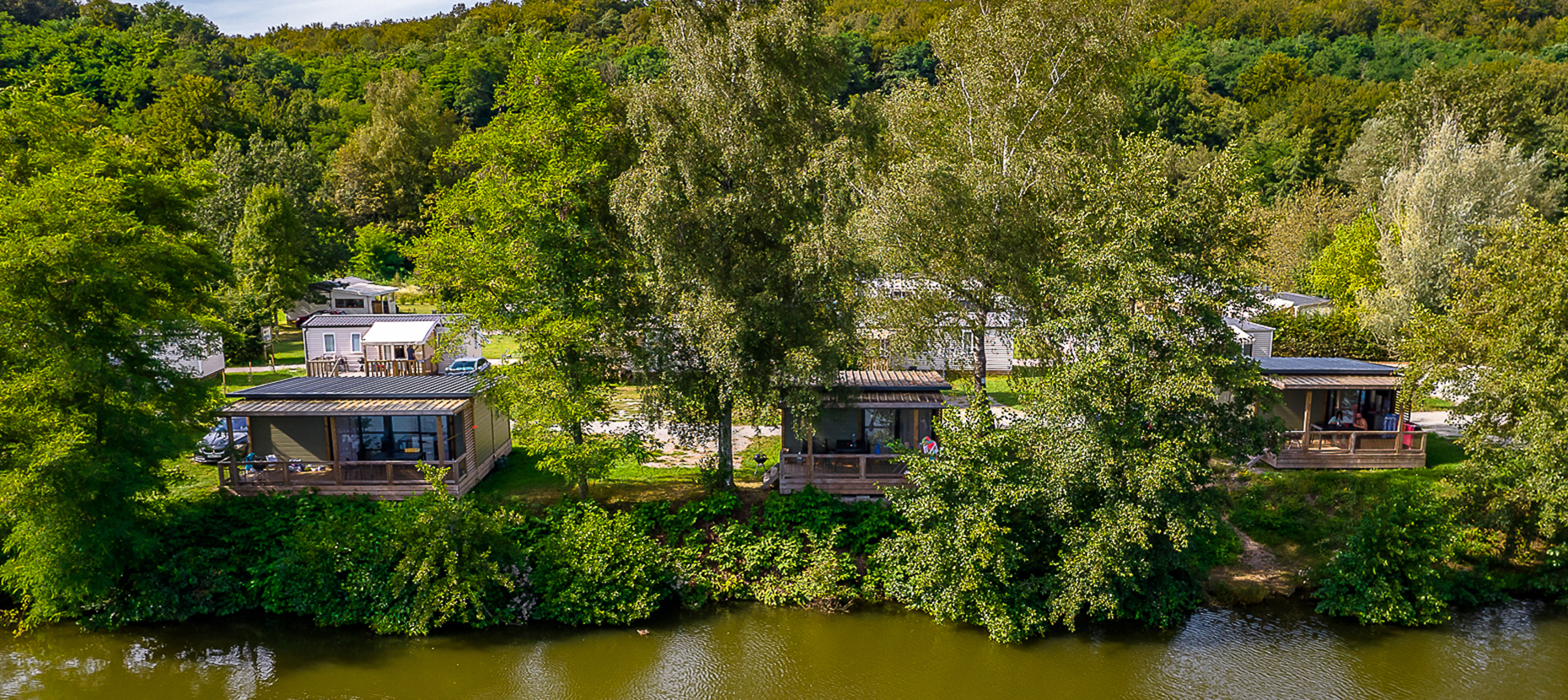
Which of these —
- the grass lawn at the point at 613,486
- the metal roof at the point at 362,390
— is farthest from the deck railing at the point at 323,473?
the metal roof at the point at 362,390

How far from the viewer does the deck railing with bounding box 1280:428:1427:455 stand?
2205 centimetres

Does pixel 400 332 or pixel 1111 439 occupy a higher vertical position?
pixel 400 332

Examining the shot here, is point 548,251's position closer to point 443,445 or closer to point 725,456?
point 443,445

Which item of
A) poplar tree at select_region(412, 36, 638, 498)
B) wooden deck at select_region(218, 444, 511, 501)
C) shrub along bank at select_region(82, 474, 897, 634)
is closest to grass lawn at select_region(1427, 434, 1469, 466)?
shrub along bank at select_region(82, 474, 897, 634)

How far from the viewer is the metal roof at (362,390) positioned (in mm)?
20234

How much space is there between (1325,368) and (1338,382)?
0.69 m

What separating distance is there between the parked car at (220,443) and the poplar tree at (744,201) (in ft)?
40.4

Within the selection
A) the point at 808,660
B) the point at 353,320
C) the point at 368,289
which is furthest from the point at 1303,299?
the point at 368,289

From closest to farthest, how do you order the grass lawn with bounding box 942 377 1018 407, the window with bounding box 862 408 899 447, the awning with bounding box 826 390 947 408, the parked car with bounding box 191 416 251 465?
1. the awning with bounding box 826 390 947 408
2. the window with bounding box 862 408 899 447
3. the parked car with bounding box 191 416 251 465
4. the grass lawn with bounding box 942 377 1018 407

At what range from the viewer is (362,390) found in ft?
67.5

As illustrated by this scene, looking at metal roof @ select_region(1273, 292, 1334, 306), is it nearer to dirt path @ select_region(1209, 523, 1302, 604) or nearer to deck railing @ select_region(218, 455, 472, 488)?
dirt path @ select_region(1209, 523, 1302, 604)

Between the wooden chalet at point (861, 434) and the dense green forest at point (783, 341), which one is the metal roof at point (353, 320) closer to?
the dense green forest at point (783, 341)

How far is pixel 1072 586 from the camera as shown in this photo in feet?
54.3

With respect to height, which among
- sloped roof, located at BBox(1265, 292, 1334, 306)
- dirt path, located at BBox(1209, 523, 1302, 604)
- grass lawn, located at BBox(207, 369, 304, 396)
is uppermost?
sloped roof, located at BBox(1265, 292, 1334, 306)
